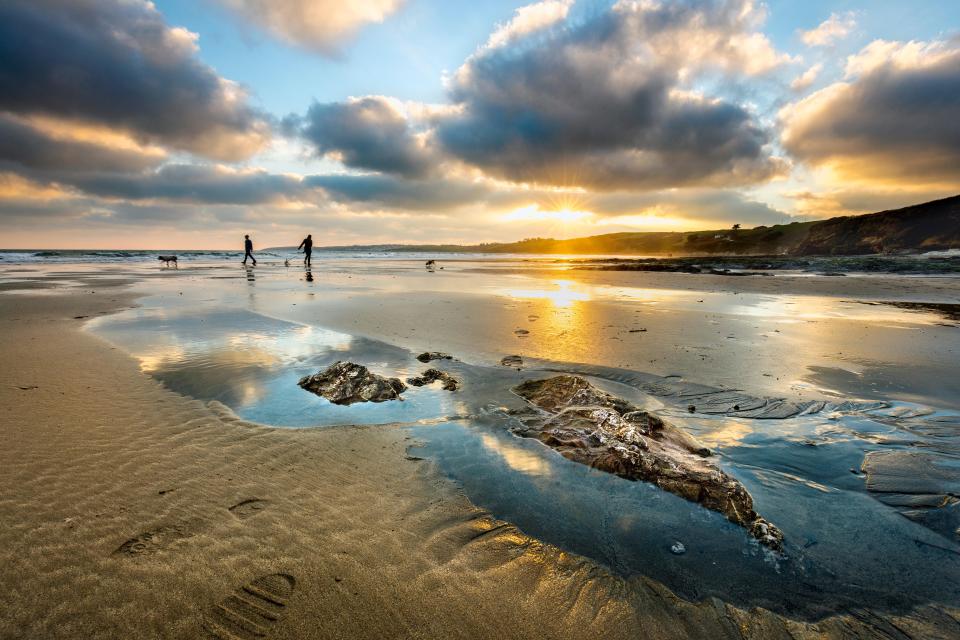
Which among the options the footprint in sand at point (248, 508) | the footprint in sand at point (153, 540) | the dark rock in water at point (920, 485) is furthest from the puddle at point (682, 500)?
the footprint in sand at point (153, 540)

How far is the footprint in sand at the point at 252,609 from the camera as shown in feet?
7.13

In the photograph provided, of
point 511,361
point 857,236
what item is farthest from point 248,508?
point 857,236

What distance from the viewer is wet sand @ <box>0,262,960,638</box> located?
225 cm

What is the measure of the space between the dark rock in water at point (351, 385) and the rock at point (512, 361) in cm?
203

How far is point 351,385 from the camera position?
19.1 feet

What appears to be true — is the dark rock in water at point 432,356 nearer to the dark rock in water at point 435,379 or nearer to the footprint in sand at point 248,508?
the dark rock in water at point 435,379

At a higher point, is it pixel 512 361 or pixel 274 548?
pixel 512 361

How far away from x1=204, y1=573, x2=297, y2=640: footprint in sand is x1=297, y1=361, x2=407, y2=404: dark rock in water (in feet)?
10.3

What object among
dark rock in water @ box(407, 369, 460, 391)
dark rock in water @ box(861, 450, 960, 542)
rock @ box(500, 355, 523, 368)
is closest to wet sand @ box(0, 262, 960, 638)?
dark rock in water @ box(861, 450, 960, 542)

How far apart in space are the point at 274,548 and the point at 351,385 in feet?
10.3

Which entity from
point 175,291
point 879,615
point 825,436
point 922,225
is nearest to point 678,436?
point 825,436

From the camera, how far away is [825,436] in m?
4.58

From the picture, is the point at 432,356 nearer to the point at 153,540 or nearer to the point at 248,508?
the point at 248,508

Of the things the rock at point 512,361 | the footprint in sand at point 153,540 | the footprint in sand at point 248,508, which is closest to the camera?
the footprint in sand at point 153,540
